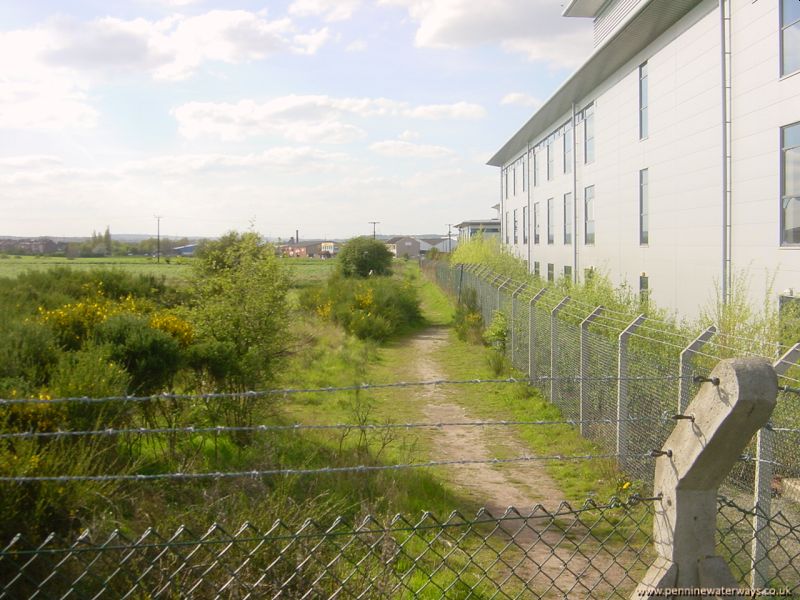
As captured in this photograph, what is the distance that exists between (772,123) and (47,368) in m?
11.1

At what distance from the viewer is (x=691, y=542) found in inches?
111

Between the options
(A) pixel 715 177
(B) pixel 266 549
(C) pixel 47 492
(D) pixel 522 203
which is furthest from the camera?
(D) pixel 522 203

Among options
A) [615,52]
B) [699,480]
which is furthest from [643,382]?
[615,52]

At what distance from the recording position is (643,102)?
63.4ft

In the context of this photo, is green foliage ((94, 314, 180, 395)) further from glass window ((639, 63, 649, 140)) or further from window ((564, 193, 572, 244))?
window ((564, 193, 572, 244))

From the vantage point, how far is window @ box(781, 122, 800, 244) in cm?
1201

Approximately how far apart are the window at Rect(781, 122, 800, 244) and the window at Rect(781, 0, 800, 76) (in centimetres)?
91

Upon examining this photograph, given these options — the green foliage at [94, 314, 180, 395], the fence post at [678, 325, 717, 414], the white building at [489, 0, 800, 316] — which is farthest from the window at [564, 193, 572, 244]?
the fence post at [678, 325, 717, 414]

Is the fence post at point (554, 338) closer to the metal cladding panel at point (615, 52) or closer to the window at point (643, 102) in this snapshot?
the metal cladding panel at point (615, 52)

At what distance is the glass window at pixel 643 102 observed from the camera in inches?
754

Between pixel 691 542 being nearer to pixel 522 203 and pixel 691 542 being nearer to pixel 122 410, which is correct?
pixel 122 410

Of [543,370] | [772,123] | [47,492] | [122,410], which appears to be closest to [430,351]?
[543,370]

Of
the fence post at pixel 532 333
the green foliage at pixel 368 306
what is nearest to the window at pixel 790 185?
the fence post at pixel 532 333

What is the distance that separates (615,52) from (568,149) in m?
7.92
